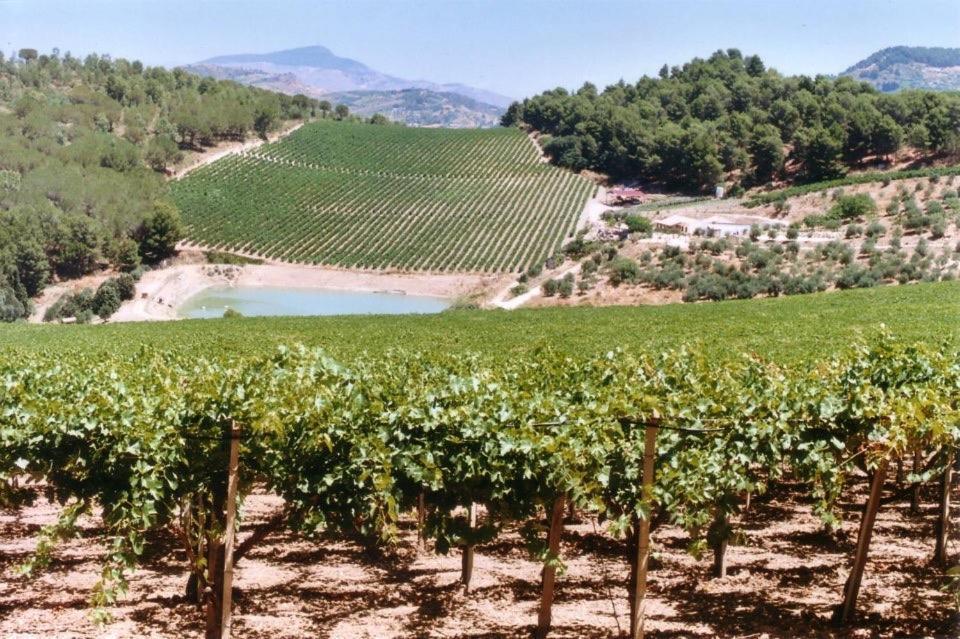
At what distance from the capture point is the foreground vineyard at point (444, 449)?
22.2 feet

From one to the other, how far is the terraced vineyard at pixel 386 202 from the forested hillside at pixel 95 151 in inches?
235

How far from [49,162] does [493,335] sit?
7518 centimetres

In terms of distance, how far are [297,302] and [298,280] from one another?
25.1 feet

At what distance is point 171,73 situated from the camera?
15162 centimetres

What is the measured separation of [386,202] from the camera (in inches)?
3568

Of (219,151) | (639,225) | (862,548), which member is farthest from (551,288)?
(219,151)

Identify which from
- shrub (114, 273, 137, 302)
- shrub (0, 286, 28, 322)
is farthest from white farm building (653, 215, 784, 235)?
shrub (0, 286, 28, 322)

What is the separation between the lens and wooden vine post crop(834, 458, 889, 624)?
708cm

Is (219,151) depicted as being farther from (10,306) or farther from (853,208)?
(853,208)

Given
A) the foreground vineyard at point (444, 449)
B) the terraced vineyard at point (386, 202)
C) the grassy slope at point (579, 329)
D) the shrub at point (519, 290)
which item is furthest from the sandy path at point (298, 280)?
the foreground vineyard at point (444, 449)

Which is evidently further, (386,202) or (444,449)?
(386,202)

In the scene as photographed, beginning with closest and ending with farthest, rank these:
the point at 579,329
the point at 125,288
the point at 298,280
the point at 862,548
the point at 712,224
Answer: the point at 862,548, the point at 579,329, the point at 125,288, the point at 298,280, the point at 712,224

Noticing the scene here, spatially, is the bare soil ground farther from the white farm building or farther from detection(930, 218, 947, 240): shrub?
the white farm building

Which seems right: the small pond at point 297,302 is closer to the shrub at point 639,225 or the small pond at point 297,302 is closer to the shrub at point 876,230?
the shrub at point 639,225
